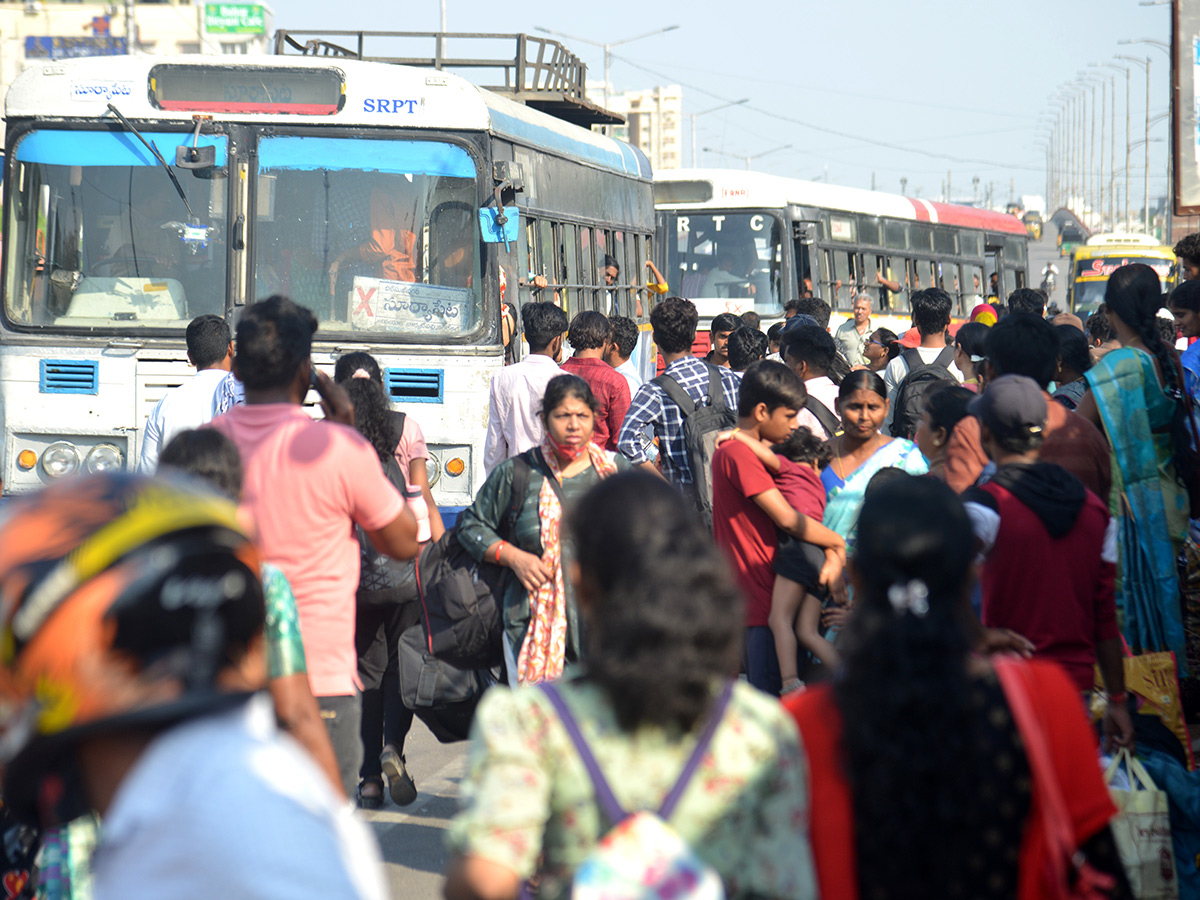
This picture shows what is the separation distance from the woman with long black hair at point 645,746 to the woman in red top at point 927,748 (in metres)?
0.10

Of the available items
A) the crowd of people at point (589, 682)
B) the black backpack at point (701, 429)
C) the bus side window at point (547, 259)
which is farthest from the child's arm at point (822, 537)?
the bus side window at point (547, 259)

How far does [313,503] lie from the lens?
3.62 m

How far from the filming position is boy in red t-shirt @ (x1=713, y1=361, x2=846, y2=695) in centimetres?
494

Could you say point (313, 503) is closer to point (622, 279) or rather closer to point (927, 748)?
point (927, 748)

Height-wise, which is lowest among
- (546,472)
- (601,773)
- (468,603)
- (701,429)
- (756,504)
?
(468,603)

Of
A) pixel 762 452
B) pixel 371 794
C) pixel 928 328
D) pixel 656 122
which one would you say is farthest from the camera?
pixel 656 122

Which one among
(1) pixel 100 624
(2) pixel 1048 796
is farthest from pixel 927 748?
(1) pixel 100 624

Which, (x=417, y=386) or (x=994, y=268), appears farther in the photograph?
(x=994, y=268)

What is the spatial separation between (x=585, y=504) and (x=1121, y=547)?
332cm

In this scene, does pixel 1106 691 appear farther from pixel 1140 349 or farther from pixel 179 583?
pixel 179 583

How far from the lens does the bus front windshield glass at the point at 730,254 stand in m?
18.4

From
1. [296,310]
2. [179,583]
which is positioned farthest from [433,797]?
[179,583]

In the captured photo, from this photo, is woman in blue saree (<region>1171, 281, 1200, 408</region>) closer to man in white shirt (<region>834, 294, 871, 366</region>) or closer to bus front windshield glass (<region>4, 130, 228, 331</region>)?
bus front windshield glass (<region>4, 130, 228, 331</region>)

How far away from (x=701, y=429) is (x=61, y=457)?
166 inches
